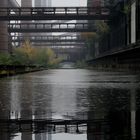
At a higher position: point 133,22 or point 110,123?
point 133,22

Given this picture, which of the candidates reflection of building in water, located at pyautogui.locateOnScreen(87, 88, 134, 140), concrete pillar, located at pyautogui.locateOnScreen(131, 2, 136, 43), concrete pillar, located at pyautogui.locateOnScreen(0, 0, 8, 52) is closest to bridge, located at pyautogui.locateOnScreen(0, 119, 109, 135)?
reflection of building in water, located at pyautogui.locateOnScreen(87, 88, 134, 140)

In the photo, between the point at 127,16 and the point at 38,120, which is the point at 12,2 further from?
the point at 38,120

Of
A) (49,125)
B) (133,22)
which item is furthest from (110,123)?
(133,22)

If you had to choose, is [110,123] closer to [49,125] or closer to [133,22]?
[49,125]

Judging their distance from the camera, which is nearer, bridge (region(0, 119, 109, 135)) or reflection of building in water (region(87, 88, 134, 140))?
reflection of building in water (region(87, 88, 134, 140))

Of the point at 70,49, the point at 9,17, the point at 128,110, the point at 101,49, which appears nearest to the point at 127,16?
the point at 9,17

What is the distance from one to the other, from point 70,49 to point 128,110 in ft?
576

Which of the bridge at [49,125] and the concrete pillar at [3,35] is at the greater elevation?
the concrete pillar at [3,35]

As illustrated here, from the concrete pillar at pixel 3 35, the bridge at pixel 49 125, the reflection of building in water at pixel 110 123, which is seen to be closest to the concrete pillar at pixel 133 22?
the concrete pillar at pixel 3 35

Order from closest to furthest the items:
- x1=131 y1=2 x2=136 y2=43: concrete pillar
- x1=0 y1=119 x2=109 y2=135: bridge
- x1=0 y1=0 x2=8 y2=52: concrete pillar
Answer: x1=0 y1=119 x2=109 y2=135: bridge, x1=131 y1=2 x2=136 y2=43: concrete pillar, x1=0 y1=0 x2=8 y2=52: concrete pillar

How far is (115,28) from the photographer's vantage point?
252 feet

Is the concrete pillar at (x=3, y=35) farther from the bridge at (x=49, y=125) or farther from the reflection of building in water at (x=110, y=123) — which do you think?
the bridge at (x=49, y=125)

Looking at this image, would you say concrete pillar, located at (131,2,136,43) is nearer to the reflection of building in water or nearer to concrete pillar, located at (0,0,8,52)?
concrete pillar, located at (0,0,8,52)

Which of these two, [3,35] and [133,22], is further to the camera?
[3,35]
